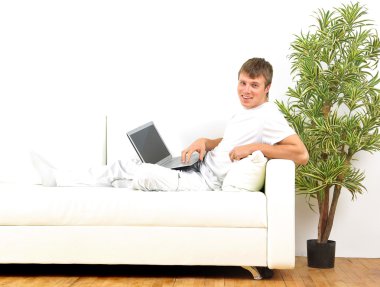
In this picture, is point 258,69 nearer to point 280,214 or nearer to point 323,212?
point 280,214

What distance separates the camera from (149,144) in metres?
4.00

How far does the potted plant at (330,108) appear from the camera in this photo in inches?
161

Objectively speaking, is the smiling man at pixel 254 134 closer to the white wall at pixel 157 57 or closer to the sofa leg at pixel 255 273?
the sofa leg at pixel 255 273

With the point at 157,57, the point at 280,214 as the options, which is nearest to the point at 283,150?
the point at 280,214

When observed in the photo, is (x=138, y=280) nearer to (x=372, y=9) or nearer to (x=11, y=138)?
(x=11, y=138)

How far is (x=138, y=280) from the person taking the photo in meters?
3.55

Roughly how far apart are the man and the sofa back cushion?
0.37 meters

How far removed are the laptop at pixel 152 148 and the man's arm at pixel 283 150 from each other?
1.22ft

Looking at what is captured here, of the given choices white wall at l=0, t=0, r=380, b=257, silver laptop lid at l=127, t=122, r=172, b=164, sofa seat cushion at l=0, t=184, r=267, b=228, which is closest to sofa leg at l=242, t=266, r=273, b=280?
sofa seat cushion at l=0, t=184, r=267, b=228

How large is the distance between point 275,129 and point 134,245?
0.97 meters

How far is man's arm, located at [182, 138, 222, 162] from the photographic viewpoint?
12.9 feet

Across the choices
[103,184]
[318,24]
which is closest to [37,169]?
[103,184]

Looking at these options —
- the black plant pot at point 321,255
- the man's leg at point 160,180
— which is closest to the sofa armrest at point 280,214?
the man's leg at point 160,180

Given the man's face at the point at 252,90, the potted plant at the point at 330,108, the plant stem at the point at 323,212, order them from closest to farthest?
the man's face at the point at 252,90 < the potted plant at the point at 330,108 < the plant stem at the point at 323,212
